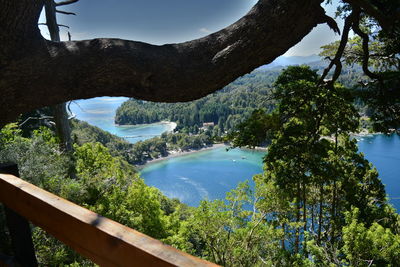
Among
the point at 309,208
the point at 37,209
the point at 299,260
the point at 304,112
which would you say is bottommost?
the point at 309,208

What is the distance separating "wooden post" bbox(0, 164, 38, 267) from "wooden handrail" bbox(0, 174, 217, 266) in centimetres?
10

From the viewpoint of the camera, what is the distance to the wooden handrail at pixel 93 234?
62 cm

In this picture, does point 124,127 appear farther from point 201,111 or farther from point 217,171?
point 217,171

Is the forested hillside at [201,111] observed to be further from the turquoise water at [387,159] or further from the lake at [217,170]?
the turquoise water at [387,159]

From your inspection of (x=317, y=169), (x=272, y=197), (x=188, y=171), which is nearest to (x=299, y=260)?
(x=317, y=169)

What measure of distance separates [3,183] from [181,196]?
3642 centimetres

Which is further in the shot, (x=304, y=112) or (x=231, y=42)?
(x=304, y=112)

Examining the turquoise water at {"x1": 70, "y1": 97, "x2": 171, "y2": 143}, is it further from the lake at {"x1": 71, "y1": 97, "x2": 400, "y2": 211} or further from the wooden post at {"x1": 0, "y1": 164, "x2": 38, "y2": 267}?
the wooden post at {"x1": 0, "y1": 164, "x2": 38, "y2": 267}

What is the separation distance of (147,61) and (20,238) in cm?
84

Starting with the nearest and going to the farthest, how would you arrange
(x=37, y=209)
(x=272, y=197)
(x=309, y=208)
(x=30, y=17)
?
(x=37, y=209) < (x=30, y=17) < (x=272, y=197) < (x=309, y=208)

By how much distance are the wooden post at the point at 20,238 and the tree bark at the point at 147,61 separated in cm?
37

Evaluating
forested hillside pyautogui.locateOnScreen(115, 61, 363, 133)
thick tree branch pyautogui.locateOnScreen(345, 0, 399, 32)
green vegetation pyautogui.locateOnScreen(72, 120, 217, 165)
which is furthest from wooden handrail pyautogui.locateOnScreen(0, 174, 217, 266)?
forested hillside pyautogui.locateOnScreen(115, 61, 363, 133)

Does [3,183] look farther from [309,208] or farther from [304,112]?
[309,208]

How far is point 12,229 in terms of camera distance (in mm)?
1112
